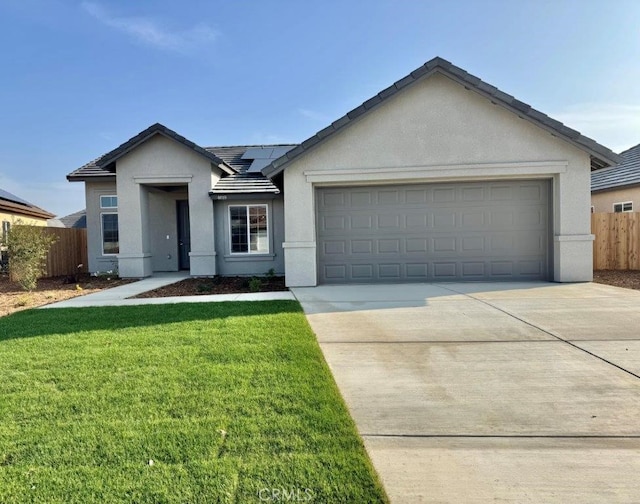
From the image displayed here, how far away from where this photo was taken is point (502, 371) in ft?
14.1

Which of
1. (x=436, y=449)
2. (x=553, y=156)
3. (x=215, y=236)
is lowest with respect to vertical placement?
(x=436, y=449)

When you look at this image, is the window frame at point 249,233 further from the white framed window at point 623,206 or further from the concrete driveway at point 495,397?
the white framed window at point 623,206

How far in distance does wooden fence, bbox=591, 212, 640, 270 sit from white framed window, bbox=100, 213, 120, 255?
744 inches

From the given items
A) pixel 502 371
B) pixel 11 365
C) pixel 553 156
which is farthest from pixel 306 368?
pixel 553 156

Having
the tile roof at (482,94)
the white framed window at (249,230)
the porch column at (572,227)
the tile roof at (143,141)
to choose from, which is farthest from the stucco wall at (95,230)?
the porch column at (572,227)

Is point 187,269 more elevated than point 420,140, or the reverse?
point 420,140

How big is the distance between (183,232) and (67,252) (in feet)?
17.3

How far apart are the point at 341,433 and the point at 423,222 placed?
871 centimetres

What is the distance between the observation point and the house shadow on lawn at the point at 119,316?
6.41 metres

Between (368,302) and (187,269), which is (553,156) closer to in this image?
(368,302)

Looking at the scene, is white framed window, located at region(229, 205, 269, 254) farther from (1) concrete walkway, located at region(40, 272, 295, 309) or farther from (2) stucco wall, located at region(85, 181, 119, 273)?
(2) stucco wall, located at region(85, 181, 119, 273)

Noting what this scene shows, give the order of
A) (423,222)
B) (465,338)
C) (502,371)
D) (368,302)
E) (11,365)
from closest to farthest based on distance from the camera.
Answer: (502,371) → (11,365) → (465,338) → (368,302) → (423,222)

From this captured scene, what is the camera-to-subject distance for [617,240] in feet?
44.7

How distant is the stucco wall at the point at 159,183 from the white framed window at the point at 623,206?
58.2 feet
